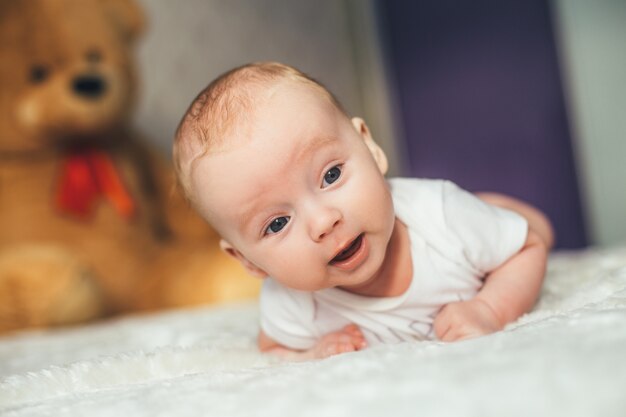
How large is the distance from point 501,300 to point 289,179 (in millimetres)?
316

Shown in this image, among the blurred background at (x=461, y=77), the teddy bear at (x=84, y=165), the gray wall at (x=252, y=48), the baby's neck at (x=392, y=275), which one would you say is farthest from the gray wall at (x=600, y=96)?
the baby's neck at (x=392, y=275)

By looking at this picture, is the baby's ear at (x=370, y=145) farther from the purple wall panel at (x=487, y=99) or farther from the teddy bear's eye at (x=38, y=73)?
the purple wall panel at (x=487, y=99)

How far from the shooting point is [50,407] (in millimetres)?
622

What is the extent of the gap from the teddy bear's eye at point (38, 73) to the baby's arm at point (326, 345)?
114 cm

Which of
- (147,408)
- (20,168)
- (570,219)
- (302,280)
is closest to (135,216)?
(20,168)

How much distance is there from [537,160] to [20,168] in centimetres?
193

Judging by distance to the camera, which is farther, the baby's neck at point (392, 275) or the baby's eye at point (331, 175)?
the baby's neck at point (392, 275)

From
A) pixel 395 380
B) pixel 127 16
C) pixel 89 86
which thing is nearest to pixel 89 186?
pixel 89 86

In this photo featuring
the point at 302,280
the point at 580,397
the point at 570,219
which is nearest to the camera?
the point at 580,397

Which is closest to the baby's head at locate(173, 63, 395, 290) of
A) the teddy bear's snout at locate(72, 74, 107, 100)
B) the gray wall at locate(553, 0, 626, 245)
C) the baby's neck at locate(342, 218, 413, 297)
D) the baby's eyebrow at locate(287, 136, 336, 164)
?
the baby's eyebrow at locate(287, 136, 336, 164)

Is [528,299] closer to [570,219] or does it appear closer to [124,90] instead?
[124,90]

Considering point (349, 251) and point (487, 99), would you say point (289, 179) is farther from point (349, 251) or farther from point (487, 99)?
point (487, 99)

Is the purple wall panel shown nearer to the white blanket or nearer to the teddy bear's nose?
the teddy bear's nose

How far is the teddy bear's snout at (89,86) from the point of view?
1.74 m
